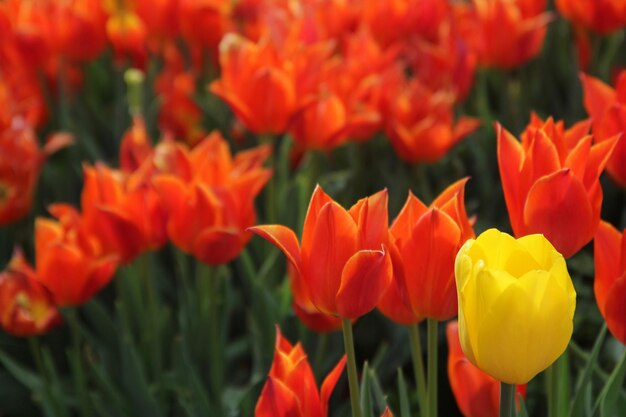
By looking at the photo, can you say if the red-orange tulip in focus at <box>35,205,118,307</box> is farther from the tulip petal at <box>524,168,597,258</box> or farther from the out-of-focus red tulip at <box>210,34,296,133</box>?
the tulip petal at <box>524,168,597,258</box>

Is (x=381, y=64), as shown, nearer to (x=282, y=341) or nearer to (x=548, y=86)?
(x=548, y=86)

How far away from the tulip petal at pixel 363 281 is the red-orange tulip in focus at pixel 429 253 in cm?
3

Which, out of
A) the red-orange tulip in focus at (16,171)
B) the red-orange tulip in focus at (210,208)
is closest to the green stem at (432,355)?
the red-orange tulip in focus at (210,208)

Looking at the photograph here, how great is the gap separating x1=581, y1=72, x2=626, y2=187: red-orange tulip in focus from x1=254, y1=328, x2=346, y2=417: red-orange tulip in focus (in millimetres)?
377

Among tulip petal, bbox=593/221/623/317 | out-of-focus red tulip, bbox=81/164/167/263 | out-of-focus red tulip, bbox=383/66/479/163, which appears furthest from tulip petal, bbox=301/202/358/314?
out-of-focus red tulip, bbox=383/66/479/163

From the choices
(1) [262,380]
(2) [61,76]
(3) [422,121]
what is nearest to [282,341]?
(1) [262,380]

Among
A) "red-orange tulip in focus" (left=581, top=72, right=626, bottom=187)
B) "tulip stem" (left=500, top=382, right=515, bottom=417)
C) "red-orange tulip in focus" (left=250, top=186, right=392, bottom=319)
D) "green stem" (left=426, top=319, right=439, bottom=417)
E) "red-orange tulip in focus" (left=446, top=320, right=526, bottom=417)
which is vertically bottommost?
"red-orange tulip in focus" (left=446, top=320, right=526, bottom=417)

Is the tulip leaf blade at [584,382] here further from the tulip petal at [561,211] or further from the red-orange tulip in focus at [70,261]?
the red-orange tulip in focus at [70,261]

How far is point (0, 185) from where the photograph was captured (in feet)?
5.11

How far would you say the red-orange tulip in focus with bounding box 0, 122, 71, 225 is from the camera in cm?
153

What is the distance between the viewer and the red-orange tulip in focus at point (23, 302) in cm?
128

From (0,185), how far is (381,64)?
68 cm

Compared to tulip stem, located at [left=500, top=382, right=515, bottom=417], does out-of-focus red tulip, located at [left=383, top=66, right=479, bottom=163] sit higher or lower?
lower

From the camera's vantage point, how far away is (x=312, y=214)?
32.6 inches
